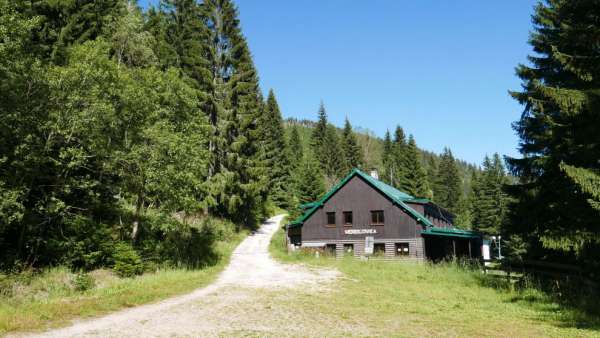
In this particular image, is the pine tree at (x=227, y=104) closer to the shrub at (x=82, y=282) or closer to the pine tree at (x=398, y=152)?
the shrub at (x=82, y=282)

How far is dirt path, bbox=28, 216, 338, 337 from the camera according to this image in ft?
34.0

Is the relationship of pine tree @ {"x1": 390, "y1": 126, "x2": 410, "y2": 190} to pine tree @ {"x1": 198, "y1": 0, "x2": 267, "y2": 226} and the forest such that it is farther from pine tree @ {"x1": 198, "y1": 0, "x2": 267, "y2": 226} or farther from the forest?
the forest

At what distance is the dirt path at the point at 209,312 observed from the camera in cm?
1036

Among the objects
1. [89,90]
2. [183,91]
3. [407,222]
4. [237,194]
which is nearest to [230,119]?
[237,194]

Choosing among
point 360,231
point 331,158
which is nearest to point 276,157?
point 331,158

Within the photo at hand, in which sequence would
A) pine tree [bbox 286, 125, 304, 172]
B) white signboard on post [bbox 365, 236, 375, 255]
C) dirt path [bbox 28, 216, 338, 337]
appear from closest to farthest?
1. dirt path [bbox 28, 216, 338, 337]
2. white signboard on post [bbox 365, 236, 375, 255]
3. pine tree [bbox 286, 125, 304, 172]

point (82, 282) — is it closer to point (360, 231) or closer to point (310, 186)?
point (360, 231)

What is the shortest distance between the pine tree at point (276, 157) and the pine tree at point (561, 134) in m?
47.7

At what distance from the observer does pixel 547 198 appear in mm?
20047

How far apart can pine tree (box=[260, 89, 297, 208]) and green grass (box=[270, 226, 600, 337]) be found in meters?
47.3

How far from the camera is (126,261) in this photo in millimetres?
21016

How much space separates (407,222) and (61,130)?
2867 cm

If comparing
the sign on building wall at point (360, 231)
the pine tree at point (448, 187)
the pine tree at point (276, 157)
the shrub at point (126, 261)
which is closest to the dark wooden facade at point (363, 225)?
the sign on building wall at point (360, 231)

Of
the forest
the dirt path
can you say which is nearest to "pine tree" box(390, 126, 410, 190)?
the forest
